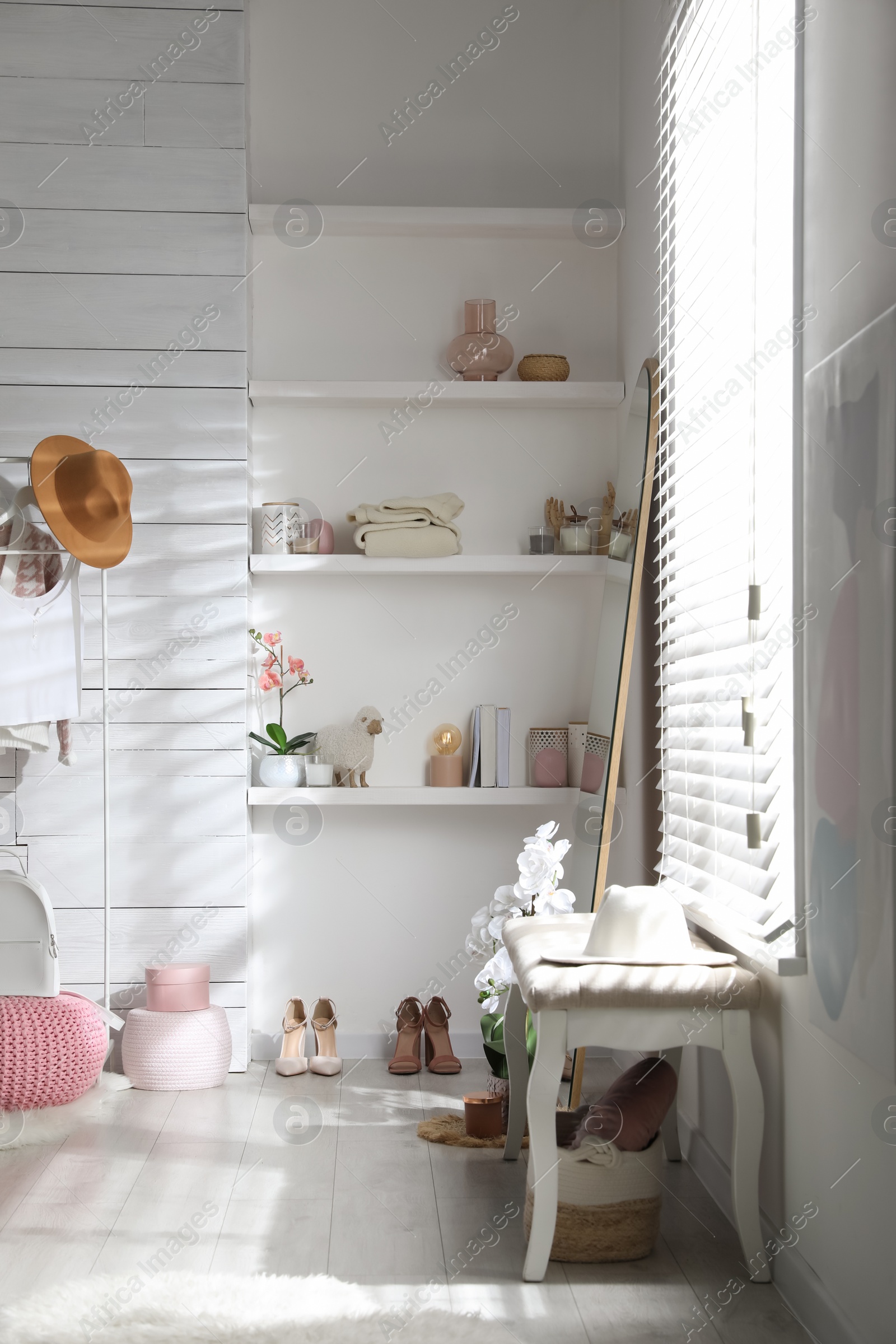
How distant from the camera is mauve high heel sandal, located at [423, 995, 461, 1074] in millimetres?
3141

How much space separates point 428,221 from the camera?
3340mm

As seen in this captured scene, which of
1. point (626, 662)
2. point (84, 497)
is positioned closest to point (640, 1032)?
point (626, 662)

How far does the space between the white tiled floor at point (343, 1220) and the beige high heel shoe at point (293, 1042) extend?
21 centimetres

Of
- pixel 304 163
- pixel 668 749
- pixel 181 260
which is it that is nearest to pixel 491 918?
pixel 668 749

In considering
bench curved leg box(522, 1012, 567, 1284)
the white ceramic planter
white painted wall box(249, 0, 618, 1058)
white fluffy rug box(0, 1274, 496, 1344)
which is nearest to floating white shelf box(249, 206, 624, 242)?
white painted wall box(249, 0, 618, 1058)

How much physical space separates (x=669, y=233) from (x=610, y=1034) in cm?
194

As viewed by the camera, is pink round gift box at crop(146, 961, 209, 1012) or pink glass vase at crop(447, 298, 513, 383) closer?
pink round gift box at crop(146, 961, 209, 1012)

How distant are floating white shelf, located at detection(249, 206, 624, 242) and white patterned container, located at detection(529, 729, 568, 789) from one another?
159cm

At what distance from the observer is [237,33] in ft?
10.8

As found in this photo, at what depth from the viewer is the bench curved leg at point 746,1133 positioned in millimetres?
1852

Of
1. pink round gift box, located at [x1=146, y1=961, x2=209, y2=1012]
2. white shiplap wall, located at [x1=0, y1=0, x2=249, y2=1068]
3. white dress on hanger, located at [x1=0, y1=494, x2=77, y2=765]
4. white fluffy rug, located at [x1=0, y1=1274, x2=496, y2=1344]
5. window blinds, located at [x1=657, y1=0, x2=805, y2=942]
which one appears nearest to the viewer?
white fluffy rug, located at [x1=0, y1=1274, x2=496, y2=1344]

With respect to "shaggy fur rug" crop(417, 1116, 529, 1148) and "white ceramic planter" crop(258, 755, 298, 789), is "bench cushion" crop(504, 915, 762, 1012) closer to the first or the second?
"shaggy fur rug" crop(417, 1116, 529, 1148)

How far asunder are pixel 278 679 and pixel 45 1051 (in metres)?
1.24

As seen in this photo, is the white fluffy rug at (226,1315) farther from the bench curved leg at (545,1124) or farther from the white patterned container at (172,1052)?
the white patterned container at (172,1052)
